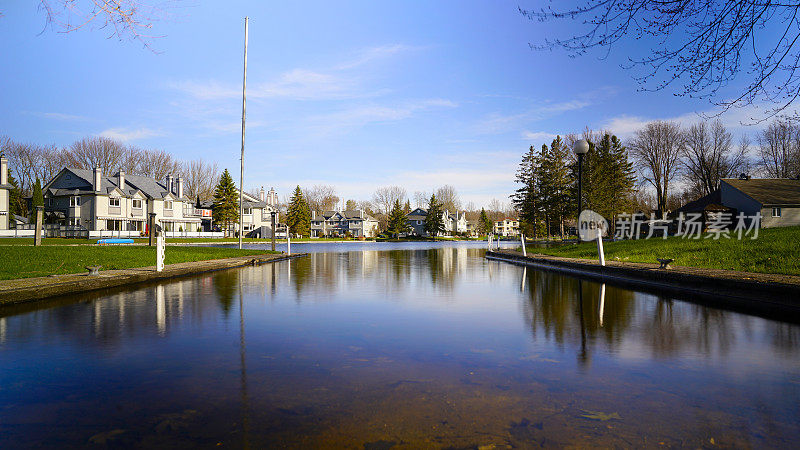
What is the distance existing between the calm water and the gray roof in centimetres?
3860

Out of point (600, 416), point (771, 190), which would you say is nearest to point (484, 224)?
point (771, 190)

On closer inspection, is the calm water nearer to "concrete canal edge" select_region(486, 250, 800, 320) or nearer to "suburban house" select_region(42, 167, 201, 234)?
"concrete canal edge" select_region(486, 250, 800, 320)

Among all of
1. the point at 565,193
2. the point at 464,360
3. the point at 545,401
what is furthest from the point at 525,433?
the point at 565,193

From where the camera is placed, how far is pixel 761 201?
38250 mm

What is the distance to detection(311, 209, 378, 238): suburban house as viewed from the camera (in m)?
130

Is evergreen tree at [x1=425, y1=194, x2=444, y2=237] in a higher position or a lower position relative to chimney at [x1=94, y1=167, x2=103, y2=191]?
lower

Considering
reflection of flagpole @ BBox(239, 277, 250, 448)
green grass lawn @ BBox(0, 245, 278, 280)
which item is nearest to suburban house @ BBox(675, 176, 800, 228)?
green grass lawn @ BBox(0, 245, 278, 280)

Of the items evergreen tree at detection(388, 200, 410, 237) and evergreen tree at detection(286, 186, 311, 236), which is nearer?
evergreen tree at detection(286, 186, 311, 236)

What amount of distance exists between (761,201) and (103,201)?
72796 millimetres

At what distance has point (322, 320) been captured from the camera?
7.82 metres

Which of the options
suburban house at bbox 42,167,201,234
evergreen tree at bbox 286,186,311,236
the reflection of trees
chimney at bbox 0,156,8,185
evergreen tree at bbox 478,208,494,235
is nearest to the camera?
the reflection of trees

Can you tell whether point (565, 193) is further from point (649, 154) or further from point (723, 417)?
point (723, 417)

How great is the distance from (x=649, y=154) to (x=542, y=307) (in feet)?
204

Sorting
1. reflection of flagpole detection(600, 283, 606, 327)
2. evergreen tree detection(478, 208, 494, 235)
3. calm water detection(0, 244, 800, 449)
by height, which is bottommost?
reflection of flagpole detection(600, 283, 606, 327)
